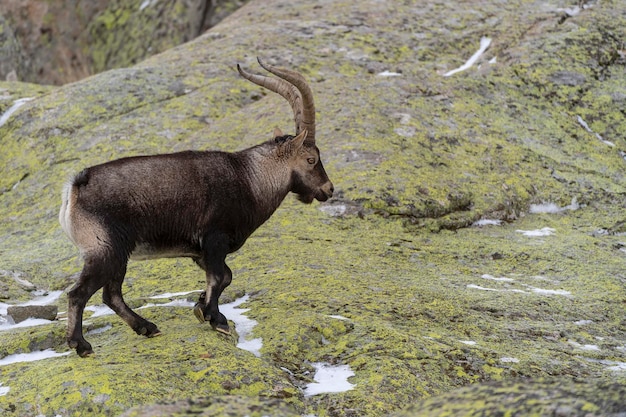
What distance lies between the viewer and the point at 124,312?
432 inches

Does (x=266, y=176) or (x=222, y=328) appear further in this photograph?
(x=266, y=176)

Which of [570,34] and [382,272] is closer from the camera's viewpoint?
[382,272]

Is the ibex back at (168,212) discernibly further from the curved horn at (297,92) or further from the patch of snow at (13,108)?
the patch of snow at (13,108)

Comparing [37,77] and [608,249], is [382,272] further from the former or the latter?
[37,77]

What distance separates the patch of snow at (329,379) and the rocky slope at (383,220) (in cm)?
12

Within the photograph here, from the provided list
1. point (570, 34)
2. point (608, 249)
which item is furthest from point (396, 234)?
point (570, 34)

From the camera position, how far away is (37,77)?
3747cm

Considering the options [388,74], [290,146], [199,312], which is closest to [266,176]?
[290,146]

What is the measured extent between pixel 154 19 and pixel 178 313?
26.2m

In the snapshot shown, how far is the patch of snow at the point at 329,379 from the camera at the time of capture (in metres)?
9.48

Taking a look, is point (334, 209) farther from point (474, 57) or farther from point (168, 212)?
point (474, 57)

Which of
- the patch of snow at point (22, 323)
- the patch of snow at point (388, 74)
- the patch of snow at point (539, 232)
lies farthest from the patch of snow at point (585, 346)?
the patch of snow at point (388, 74)

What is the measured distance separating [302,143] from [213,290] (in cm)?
297

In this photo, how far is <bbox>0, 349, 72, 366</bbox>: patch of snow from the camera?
34.2 feet
